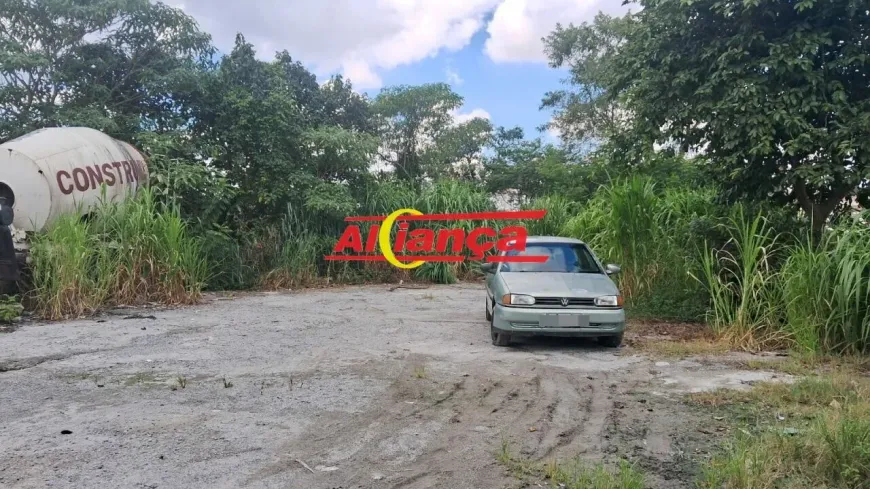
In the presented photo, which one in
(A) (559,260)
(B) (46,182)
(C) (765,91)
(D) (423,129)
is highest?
(D) (423,129)

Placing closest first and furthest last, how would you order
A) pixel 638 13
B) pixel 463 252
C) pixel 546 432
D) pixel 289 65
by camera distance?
pixel 546 432 → pixel 638 13 → pixel 463 252 → pixel 289 65

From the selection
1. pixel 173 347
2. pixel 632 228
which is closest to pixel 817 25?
pixel 632 228

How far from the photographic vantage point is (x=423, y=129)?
26562mm

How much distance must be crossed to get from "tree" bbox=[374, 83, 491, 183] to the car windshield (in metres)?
17.0

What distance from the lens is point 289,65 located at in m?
18.8

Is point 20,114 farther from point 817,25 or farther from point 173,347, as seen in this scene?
point 817,25

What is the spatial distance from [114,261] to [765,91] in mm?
9817

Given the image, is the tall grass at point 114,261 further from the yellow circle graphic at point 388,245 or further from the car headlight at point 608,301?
the car headlight at point 608,301

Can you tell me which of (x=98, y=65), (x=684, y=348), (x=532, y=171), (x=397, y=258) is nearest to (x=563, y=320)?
(x=684, y=348)

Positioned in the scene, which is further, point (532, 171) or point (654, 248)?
point (532, 171)

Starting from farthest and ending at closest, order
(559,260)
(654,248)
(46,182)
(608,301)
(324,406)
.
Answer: (654,248), (46,182), (559,260), (608,301), (324,406)

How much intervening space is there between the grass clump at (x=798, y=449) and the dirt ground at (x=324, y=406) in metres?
0.24

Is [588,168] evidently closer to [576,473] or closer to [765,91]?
[765,91]

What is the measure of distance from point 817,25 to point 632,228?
12.7ft
